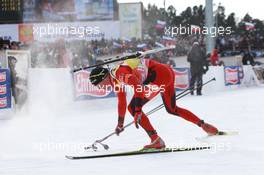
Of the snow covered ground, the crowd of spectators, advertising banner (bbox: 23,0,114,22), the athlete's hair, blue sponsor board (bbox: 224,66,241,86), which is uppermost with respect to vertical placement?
advertising banner (bbox: 23,0,114,22)

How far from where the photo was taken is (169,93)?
6.65m

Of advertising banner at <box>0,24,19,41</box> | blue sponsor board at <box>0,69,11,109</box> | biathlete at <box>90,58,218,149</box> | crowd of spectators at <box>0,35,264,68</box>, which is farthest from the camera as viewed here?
advertising banner at <box>0,24,19,41</box>

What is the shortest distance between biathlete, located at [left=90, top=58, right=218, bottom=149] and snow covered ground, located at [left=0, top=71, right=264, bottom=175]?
1.21 ft

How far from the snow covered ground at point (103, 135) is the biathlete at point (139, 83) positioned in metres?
0.37

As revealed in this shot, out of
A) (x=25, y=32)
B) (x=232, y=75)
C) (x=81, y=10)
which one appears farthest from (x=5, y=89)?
(x=81, y=10)

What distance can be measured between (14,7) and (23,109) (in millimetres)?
4142

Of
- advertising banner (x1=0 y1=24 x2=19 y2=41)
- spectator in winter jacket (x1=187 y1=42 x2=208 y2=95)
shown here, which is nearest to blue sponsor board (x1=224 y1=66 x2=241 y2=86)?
spectator in winter jacket (x1=187 y1=42 x2=208 y2=95)

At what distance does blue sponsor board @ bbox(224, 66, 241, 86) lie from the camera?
67.6ft

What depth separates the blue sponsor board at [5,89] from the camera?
11.3 m

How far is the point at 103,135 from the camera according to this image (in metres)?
8.41

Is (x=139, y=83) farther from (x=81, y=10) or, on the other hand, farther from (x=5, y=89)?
(x=81, y=10)

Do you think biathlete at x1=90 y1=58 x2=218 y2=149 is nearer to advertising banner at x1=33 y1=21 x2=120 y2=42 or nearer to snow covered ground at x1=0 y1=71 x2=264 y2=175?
snow covered ground at x1=0 y1=71 x2=264 y2=175

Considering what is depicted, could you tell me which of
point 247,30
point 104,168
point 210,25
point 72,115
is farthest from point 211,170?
point 247,30

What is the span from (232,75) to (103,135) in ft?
44.2
